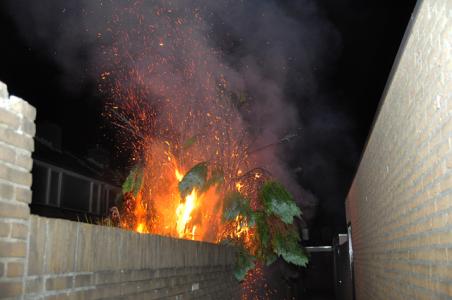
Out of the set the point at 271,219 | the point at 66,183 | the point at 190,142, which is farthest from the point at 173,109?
the point at 66,183

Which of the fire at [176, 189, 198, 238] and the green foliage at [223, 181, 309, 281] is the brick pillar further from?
the fire at [176, 189, 198, 238]

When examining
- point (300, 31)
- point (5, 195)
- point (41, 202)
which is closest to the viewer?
point (5, 195)

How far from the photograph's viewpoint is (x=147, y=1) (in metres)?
12.6

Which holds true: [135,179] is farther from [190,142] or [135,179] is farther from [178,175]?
[178,175]

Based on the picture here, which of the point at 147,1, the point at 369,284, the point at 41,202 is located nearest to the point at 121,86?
the point at 147,1

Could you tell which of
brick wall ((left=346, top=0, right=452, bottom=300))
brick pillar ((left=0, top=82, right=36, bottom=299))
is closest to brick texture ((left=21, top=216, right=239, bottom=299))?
brick pillar ((left=0, top=82, right=36, bottom=299))

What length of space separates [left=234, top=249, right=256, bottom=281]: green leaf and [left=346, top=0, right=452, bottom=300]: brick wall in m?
3.12

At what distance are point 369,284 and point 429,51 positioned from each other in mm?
6312

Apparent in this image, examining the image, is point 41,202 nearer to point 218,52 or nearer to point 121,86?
point 121,86

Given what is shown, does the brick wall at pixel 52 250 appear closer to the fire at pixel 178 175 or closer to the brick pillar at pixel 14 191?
the brick pillar at pixel 14 191

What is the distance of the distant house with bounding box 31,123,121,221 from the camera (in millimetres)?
14656

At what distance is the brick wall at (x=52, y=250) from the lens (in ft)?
8.97

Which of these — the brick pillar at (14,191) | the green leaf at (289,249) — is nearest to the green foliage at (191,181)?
the green leaf at (289,249)

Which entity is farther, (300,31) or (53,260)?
(300,31)
